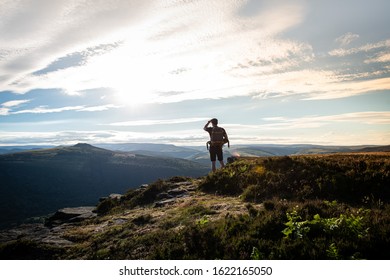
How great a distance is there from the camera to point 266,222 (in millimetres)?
8648

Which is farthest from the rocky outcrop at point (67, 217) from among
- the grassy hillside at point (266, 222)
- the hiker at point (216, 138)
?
the hiker at point (216, 138)

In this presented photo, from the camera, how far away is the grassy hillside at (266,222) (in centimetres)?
732

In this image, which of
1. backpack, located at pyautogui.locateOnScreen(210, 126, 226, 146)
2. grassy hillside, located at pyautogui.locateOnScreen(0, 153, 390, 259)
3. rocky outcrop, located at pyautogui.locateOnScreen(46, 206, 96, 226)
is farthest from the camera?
backpack, located at pyautogui.locateOnScreen(210, 126, 226, 146)

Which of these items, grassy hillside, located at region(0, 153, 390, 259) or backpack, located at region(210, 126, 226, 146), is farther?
backpack, located at region(210, 126, 226, 146)

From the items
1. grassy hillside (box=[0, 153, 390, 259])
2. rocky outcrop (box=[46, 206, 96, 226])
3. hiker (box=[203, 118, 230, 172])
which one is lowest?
rocky outcrop (box=[46, 206, 96, 226])

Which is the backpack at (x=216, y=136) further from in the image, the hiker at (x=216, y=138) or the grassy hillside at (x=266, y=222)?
the grassy hillside at (x=266, y=222)

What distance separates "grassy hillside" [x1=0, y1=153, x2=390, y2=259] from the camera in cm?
732

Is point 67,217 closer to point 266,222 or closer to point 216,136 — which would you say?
point 216,136

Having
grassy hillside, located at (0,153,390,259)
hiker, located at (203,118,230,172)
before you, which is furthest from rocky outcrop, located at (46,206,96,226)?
hiker, located at (203,118,230,172)

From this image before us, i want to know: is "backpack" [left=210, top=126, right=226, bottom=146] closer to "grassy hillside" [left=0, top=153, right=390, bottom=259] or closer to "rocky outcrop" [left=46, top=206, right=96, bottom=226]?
"grassy hillside" [left=0, top=153, right=390, bottom=259]

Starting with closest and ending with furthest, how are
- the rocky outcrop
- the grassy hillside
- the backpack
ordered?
the grassy hillside
the rocky outcrop
the backpack

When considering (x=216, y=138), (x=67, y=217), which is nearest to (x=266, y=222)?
(x=216, y=138)
